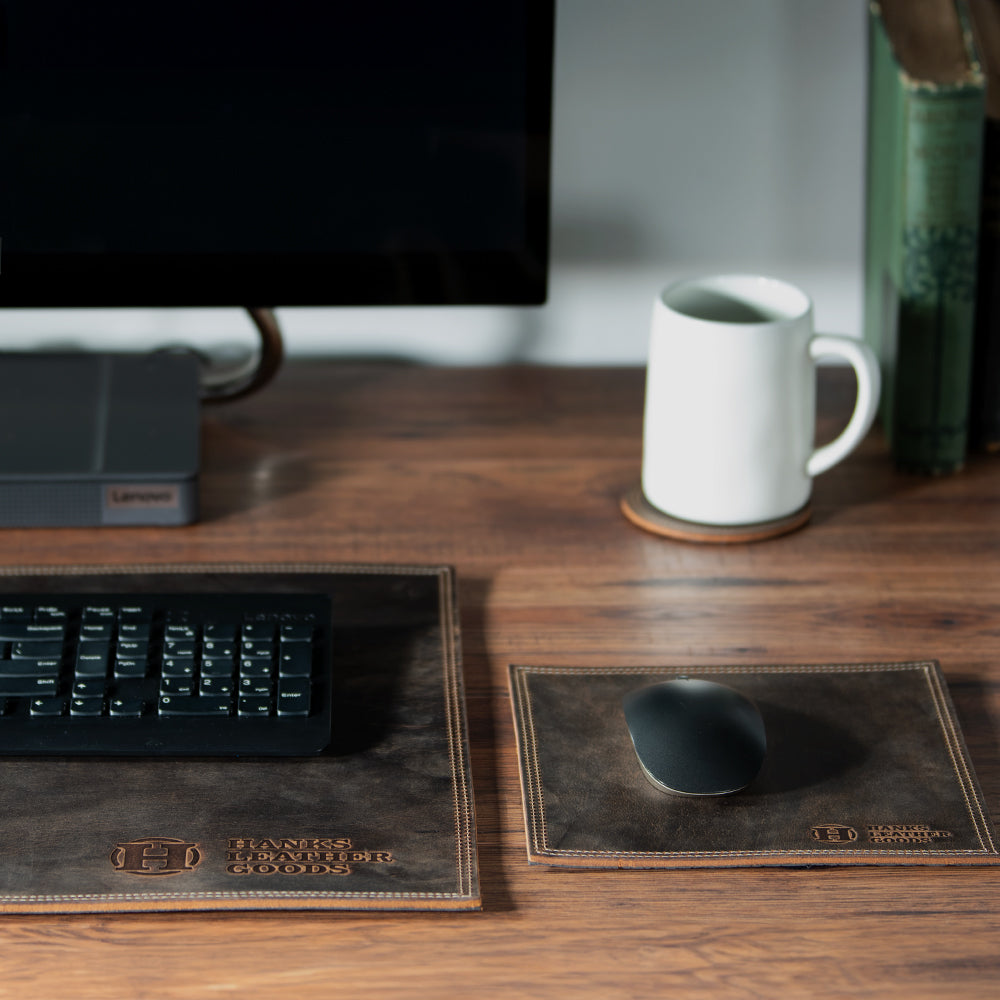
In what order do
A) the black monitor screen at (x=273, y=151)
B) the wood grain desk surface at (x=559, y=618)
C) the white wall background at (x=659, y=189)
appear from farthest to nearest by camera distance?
the white wall background at (x=659, y=189)
the black monitor screen at (x=273, y=151)
the wood grain desk surface at (x=559, y=618)

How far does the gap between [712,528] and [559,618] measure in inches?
5.5

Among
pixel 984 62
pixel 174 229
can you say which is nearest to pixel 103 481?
pixel 174 229

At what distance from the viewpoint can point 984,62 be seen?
0.85m

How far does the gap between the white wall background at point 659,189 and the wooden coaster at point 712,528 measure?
0.30m

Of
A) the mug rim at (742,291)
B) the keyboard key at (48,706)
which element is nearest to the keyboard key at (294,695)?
the keyboard key at (48,706)

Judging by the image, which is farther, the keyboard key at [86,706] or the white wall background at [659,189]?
the white wall background at [659,189]

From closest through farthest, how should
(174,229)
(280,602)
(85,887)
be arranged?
(85,887) < (280,602) < (174,229)

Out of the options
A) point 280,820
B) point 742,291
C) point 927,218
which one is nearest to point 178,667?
point 280,820

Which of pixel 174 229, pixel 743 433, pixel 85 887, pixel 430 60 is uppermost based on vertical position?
pixel 430 60

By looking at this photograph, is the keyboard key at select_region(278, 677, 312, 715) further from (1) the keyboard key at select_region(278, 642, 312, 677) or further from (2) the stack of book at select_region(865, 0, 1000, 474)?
(2) the stack of book at select_region(865, 0, 1000, 474)

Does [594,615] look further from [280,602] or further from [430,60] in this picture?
[430,60]

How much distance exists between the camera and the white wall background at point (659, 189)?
972 mm

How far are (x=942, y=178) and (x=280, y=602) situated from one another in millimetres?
504

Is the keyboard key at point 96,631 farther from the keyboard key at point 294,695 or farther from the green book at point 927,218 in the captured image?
the green book at point 927,218
